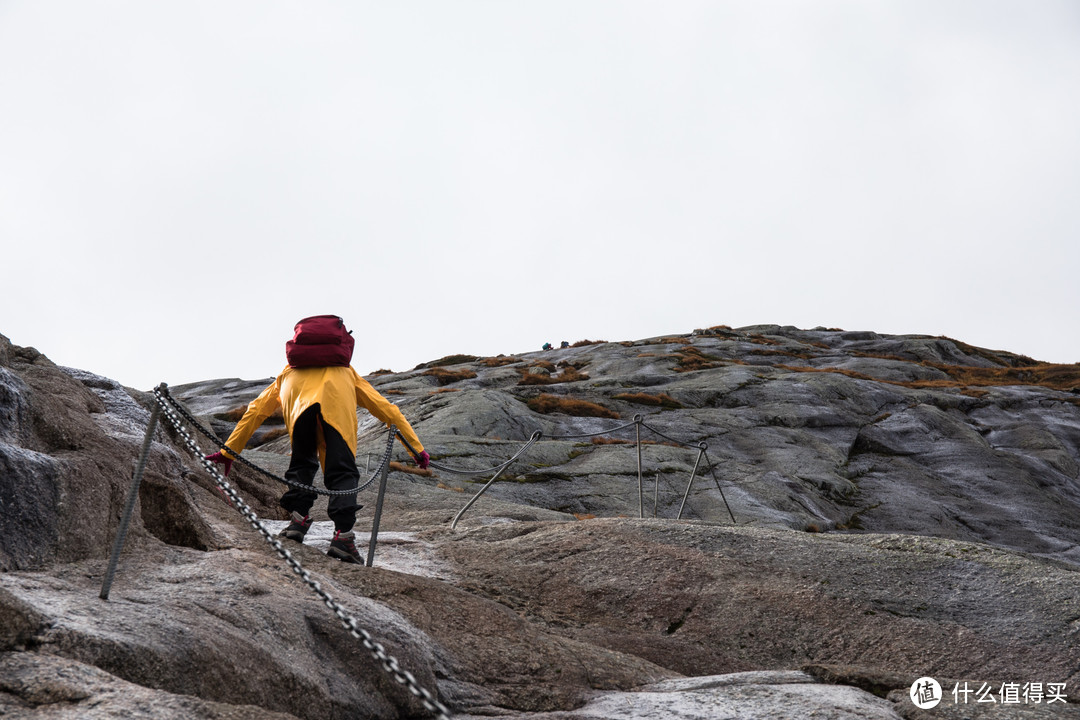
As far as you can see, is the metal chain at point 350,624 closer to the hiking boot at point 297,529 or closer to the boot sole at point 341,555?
the hiking boot at point 297,529

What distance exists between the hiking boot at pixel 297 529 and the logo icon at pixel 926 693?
5.39m

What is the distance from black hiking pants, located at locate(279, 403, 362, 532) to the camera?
752 centimetres

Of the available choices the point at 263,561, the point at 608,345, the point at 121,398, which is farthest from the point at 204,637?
the point at 608,345

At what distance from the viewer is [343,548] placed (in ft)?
24.9

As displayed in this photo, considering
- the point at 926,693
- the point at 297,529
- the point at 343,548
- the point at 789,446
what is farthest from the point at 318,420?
the point at 789,446

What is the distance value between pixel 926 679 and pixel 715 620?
2.68 m

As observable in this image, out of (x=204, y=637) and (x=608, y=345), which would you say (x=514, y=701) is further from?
(x=608, y=345)

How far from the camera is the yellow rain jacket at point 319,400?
7.58m

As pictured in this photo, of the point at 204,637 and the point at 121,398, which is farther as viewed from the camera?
the point at 121,398

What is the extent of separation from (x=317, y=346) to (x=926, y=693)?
5976 mm

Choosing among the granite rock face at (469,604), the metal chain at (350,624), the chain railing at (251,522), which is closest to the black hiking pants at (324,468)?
the granite rock face at (469,604)

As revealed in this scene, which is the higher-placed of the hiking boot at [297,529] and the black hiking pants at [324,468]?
the black hiking pants at [324,468]

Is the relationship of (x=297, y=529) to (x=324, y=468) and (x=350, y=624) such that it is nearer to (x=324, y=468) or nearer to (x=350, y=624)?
(x=324, y=468)

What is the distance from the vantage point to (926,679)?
546 centimetres
